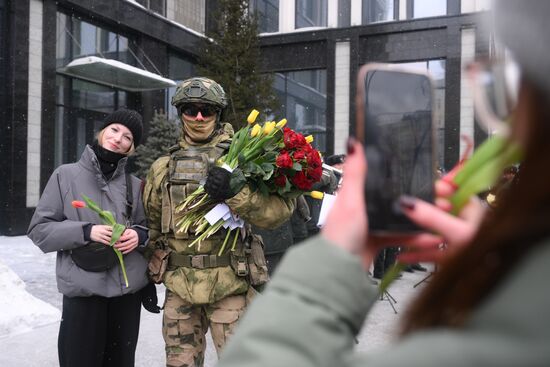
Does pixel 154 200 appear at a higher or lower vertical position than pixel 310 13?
lower

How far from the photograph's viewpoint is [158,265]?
3.17 m

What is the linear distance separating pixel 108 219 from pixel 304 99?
15579 mm

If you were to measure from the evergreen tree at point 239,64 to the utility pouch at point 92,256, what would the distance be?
9.81 meters

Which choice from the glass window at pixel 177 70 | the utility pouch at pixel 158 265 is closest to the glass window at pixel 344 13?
the glass window at pixel 177 70

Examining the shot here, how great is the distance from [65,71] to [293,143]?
10.3 metres

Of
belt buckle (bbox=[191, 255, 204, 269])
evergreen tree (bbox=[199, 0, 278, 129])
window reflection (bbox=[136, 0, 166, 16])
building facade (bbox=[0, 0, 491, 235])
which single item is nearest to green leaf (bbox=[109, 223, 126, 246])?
belt buckle (bbox=[191, 255, 204, 269])

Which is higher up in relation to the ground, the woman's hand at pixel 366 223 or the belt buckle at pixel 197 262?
the woman's hand at pixel 366 223

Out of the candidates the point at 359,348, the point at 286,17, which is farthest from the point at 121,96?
the point at 359,348

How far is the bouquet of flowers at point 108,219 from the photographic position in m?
2.83

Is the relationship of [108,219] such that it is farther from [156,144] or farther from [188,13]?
[188,13]

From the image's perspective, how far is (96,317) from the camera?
9.67 ft

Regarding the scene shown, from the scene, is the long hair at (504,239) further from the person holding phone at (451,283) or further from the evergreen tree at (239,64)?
the evergreen tree at (239,64)

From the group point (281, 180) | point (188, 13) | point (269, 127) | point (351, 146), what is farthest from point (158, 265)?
point (188, 13)

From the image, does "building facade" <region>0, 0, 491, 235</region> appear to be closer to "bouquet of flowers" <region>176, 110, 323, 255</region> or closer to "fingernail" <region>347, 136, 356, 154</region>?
"bouquet of flowers" <region>176, 110, 323, 255</region>
